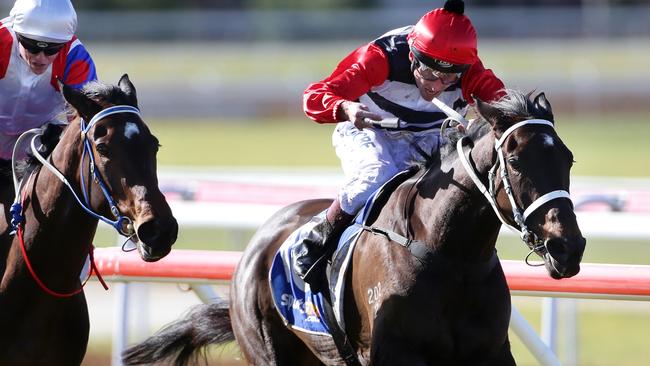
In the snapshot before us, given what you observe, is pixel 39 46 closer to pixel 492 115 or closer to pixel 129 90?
pixel 129 90

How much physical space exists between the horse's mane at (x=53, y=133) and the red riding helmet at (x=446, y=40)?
1.06 meters

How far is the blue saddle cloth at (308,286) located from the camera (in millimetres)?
4328

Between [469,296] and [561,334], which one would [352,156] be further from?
[561,334]

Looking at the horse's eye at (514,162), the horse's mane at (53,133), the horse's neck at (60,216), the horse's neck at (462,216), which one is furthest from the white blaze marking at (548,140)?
the horse's neck at (60,216)

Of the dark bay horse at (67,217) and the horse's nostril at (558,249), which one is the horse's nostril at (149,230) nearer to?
the dark bay horse at (67,217)

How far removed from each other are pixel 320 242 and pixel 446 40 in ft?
3.00

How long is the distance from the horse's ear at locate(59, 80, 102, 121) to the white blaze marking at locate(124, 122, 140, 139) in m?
0.17

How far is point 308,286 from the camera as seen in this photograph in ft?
14.8

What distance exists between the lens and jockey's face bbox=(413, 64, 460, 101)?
421cm

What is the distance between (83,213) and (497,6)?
38.6 metres

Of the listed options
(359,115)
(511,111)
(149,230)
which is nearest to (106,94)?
(149,230)

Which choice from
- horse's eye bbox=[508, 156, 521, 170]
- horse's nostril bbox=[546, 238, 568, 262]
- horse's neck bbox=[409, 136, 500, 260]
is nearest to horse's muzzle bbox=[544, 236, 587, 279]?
horse's nostril bbox=[546, 238, 568, 262]

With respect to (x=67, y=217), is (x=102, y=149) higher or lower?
higher

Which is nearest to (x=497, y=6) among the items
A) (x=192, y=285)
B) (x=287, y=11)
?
(x=287, y=11)
